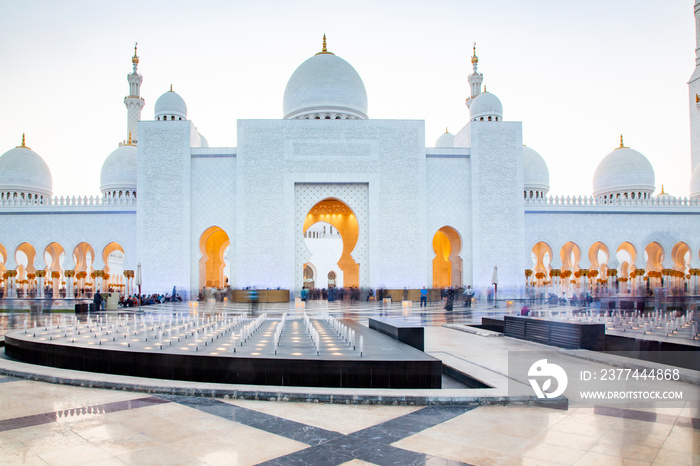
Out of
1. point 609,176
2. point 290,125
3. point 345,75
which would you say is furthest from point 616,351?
point 609,176

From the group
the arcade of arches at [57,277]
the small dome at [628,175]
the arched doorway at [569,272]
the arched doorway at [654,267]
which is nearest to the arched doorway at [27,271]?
the arcade of arches at [57,277]

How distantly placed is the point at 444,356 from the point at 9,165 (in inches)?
872

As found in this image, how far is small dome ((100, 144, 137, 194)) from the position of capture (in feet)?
66.6

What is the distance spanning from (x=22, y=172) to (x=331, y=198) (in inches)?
528

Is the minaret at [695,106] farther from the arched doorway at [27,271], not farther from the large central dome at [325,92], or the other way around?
the arched doorway at [27,271]

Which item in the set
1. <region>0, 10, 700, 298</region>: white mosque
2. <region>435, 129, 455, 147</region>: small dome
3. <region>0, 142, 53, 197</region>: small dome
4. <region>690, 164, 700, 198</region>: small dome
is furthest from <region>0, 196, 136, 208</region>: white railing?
<region>690, 164, 700, 198</region>: small dome

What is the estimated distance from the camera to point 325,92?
18.5m

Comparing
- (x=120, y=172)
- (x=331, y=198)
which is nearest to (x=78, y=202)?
(x=120, y=172)

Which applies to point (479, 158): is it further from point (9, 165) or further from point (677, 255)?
point (9, 165)

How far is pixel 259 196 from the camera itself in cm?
1664

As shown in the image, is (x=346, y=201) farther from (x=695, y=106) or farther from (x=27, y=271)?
(x=695, y=106)

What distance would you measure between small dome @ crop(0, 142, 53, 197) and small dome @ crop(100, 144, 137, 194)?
3002 millimetres

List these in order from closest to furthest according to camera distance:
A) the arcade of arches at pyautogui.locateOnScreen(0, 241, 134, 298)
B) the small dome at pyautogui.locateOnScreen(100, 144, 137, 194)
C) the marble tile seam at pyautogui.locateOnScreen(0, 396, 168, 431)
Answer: the marble tile seam at pyautogui.locateOnScreen(0, 396, 168, 431) < the arcade of arches at pyautogui.locateOnScreen(0, 241, 134, 298) < the small dome at pyautogui.locateOnScreen(100, 144, 137, 194)

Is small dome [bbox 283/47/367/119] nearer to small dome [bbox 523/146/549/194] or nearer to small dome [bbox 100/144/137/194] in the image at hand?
small dome [bbox 100/144/137/194]
